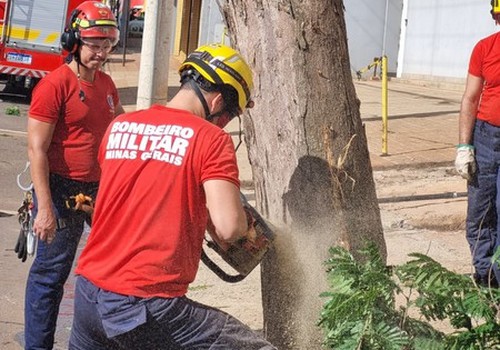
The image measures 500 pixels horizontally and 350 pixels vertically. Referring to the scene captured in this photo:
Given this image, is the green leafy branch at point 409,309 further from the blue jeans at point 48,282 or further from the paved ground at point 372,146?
the paved ground at point 372,146

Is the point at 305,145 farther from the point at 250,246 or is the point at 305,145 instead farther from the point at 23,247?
the point at 23,247

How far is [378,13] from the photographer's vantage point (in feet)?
79.4

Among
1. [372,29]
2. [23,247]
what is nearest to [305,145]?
[23,247]

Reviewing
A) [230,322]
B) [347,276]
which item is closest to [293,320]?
[347,276]

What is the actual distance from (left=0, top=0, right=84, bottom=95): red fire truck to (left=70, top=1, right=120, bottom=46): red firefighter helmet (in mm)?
15053

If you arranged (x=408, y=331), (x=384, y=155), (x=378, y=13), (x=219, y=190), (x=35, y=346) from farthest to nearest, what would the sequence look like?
(x=378, y=13) → (x=384, y=155) → (x=35, y=346) → (x=408, y=331) → (x=219, y=190)

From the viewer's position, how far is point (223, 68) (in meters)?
3.90

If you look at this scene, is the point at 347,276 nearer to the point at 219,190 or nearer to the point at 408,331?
the point at 408,331

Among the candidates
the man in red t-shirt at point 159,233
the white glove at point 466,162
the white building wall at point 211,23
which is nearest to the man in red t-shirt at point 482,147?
the white glove at point 466,162

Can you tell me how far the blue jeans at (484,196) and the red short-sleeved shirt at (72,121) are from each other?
261 centimetres

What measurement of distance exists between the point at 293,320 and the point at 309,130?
90cm

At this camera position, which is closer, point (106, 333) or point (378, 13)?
point (106, 333)

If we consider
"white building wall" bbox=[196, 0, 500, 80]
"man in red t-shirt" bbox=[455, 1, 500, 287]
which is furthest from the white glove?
"white building wall" bbox=[196, 0, 500, 80]

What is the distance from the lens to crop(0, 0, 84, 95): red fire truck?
66.9ft
